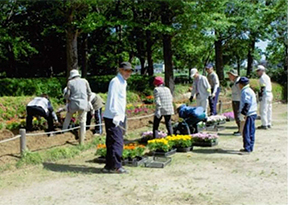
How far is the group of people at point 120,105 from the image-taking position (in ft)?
21.3

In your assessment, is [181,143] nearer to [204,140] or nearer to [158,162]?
[204,140]

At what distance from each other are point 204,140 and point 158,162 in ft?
7.72

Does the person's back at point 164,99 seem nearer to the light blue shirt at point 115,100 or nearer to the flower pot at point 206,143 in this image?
the flower pot at point 206,143

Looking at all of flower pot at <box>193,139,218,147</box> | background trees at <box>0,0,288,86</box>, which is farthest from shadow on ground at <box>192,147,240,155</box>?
background trees at <box>0,0,288,86</box>

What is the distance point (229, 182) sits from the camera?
6.02 m

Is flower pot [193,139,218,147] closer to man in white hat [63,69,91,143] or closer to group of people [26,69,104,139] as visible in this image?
group of people [26,69,104,139]

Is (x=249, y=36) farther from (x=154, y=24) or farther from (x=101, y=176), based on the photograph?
(x=101, y=176)

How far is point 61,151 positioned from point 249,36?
24405 millimetres

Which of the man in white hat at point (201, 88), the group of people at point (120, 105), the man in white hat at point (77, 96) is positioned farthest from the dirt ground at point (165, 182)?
the man in white hat at point (201, 88)

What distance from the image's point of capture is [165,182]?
6.00 metres

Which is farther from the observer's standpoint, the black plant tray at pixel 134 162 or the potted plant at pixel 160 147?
the potted plant at pixel 160 147

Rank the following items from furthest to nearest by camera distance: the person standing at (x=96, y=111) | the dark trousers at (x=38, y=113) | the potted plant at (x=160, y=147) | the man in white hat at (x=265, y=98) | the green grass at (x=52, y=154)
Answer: the man in white hat at (x=265, y=98) → the person standing at (x=96, y=111) → the dark trousers at (x=38, y=113) → the potted plant at (x=160, y=147) → the green grass at (x=52, y=154)

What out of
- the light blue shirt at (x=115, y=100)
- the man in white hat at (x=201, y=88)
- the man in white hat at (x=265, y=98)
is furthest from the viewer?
the man in white hat at (x=265, y=98)

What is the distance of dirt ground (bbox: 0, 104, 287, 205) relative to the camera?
5.20m
